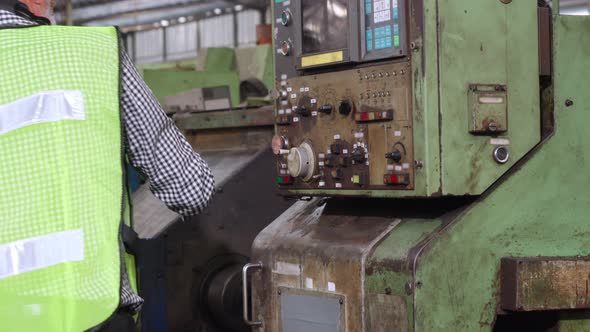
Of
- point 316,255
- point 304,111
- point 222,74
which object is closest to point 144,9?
point 222,74

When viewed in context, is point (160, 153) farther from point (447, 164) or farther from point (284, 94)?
point (284, 94)

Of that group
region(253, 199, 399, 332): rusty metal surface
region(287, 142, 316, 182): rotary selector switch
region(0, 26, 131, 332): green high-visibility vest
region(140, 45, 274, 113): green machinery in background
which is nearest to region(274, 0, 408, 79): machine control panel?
region(287, 142, 316, 182): rotary selector switch

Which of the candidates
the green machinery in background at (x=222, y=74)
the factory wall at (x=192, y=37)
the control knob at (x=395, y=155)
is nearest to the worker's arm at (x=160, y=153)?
the control knob at (x=395, y=155)

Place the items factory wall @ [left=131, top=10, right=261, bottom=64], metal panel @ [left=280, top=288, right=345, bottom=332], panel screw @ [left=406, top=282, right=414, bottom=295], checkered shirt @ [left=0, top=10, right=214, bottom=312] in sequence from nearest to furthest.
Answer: checkered shirt @ [left=0, top=10, right=214, bottom=312] < panel screw @ [left=406, top=282, right=414, bottom=295] < metal panel @ [left=280, top=288, right=345, bottom=332] < factory wall @ [left=131, top=10, right=261, bottom=64]

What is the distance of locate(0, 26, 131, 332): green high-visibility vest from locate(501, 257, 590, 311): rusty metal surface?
108 cm

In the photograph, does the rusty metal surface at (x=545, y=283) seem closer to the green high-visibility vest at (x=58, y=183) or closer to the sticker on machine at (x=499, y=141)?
the sticker on machine at (x=499, y=141)

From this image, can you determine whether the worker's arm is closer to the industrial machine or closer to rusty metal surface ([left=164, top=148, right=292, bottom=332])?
the industrial machine

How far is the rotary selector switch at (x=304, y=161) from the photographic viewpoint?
8.41 ft

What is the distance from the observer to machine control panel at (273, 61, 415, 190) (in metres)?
2.30

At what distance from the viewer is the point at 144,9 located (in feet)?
45.9

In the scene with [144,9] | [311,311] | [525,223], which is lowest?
[311,311]

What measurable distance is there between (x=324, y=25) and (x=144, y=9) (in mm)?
11911

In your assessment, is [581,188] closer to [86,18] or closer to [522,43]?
[522,43]

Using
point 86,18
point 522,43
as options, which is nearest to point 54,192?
point 522,43
